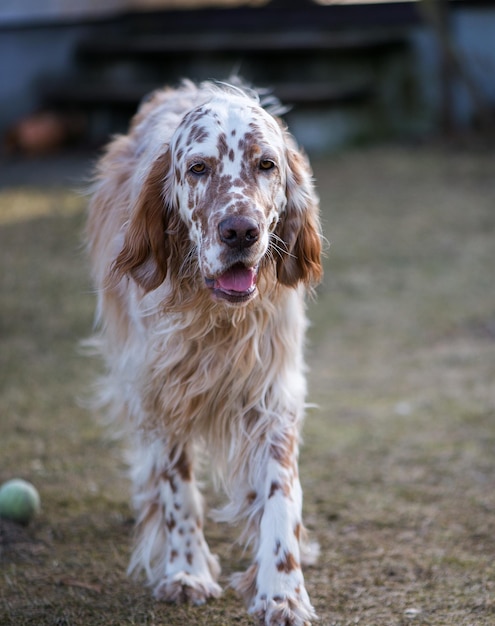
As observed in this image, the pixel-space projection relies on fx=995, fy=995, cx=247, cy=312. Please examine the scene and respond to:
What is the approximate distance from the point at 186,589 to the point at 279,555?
0.42 m

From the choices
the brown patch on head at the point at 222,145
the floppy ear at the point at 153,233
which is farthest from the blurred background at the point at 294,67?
the brown patch on head at the point at 222,145

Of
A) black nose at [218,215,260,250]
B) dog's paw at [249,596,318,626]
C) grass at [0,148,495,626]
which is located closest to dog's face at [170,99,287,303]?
black nose at [218,215,260,250]

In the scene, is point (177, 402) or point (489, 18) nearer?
point (177, 402)

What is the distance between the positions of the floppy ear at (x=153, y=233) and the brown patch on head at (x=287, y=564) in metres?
0.96

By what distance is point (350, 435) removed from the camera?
481 cm

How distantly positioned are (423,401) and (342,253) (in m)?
2.92

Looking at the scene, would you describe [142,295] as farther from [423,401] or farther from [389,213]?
[389,213]

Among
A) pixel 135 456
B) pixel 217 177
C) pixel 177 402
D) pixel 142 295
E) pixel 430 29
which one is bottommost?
pixel 135 456

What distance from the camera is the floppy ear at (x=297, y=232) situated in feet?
10.8

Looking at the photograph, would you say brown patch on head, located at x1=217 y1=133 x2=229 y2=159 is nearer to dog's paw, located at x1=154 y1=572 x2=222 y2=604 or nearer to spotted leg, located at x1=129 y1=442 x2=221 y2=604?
spotted leg, located at x1=129 y1=442 x2=221 y2=604

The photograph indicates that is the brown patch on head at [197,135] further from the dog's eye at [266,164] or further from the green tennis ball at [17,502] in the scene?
the green tennis ball at [17,502]

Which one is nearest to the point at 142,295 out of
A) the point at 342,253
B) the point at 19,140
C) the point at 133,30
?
the point at 342,253

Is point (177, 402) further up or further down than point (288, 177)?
further down

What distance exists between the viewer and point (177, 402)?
338 centimetres
